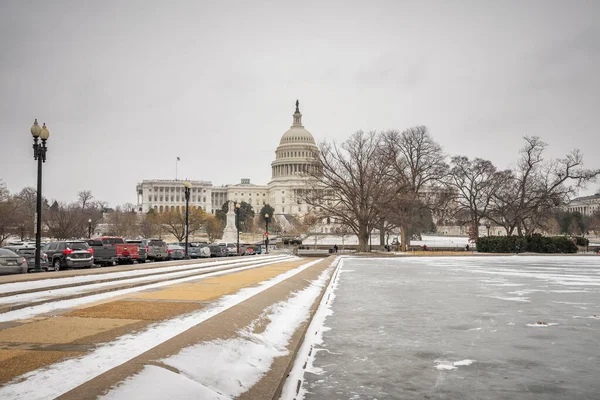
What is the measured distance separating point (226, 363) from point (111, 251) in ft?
83.0

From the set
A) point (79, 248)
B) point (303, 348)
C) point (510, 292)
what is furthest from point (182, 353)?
point (79, 248)

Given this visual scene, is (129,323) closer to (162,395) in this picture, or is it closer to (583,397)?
(162,395)

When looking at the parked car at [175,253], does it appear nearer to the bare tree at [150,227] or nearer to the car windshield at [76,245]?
the car windshield at [76,245]

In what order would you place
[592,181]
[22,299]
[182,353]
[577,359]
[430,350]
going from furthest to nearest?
[592,181] → [22,299] → [430,350] → [577,359] → [182,353]

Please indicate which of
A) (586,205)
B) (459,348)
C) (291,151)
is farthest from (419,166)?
(586,205)

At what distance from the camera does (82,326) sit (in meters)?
8.62

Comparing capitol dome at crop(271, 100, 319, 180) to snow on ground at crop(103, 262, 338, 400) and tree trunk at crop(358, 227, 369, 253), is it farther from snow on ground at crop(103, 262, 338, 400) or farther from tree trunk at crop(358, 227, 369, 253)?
snow on ground at crop(103, 262, 338, 400)

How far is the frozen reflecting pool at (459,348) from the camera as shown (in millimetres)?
6418

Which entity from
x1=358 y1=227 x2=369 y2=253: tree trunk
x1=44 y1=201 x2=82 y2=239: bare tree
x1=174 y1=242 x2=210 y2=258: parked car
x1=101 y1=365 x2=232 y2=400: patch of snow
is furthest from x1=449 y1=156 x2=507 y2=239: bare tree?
x1=101 y1=365 x2=232 y2=400: patch of snow

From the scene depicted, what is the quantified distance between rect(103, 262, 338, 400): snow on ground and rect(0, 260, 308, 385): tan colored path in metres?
1.31

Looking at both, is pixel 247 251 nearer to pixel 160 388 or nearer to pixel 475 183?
pixel 475 183

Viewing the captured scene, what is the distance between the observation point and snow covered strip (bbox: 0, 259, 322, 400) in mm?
5074

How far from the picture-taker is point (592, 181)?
6406 cm

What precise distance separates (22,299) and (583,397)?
10674 mm
